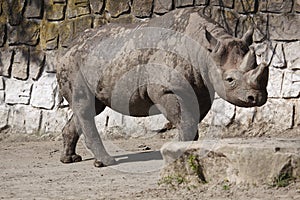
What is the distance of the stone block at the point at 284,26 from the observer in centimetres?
824

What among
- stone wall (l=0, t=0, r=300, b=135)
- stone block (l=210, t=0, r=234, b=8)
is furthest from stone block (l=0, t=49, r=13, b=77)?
stone block (l=210, t=0, r=234, b=8)

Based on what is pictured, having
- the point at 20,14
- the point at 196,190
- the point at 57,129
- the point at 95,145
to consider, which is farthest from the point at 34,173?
the point at 20,14

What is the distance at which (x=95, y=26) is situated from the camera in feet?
28.5

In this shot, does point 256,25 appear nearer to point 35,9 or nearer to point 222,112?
point 222,112

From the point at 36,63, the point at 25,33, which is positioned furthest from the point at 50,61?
the point at 25,33

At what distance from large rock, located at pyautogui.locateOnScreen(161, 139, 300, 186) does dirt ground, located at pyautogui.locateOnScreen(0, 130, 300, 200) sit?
0.22ft

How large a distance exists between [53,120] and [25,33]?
1.14m

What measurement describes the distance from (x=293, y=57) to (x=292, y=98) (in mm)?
464

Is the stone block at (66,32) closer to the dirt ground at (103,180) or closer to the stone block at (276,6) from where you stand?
the dirt ground at (103,180)

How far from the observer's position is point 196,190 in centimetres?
459

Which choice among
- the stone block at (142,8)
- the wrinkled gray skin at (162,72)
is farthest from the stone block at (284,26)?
the wrinkled gray skin at (162,72)

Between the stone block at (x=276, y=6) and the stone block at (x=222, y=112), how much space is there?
117 cm

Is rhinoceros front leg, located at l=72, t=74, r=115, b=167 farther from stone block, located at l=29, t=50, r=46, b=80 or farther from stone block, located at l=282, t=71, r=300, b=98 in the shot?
stone block, located at l=282, t=71, r=300, b=98

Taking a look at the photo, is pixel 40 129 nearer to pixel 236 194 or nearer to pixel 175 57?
pixel 175 57
